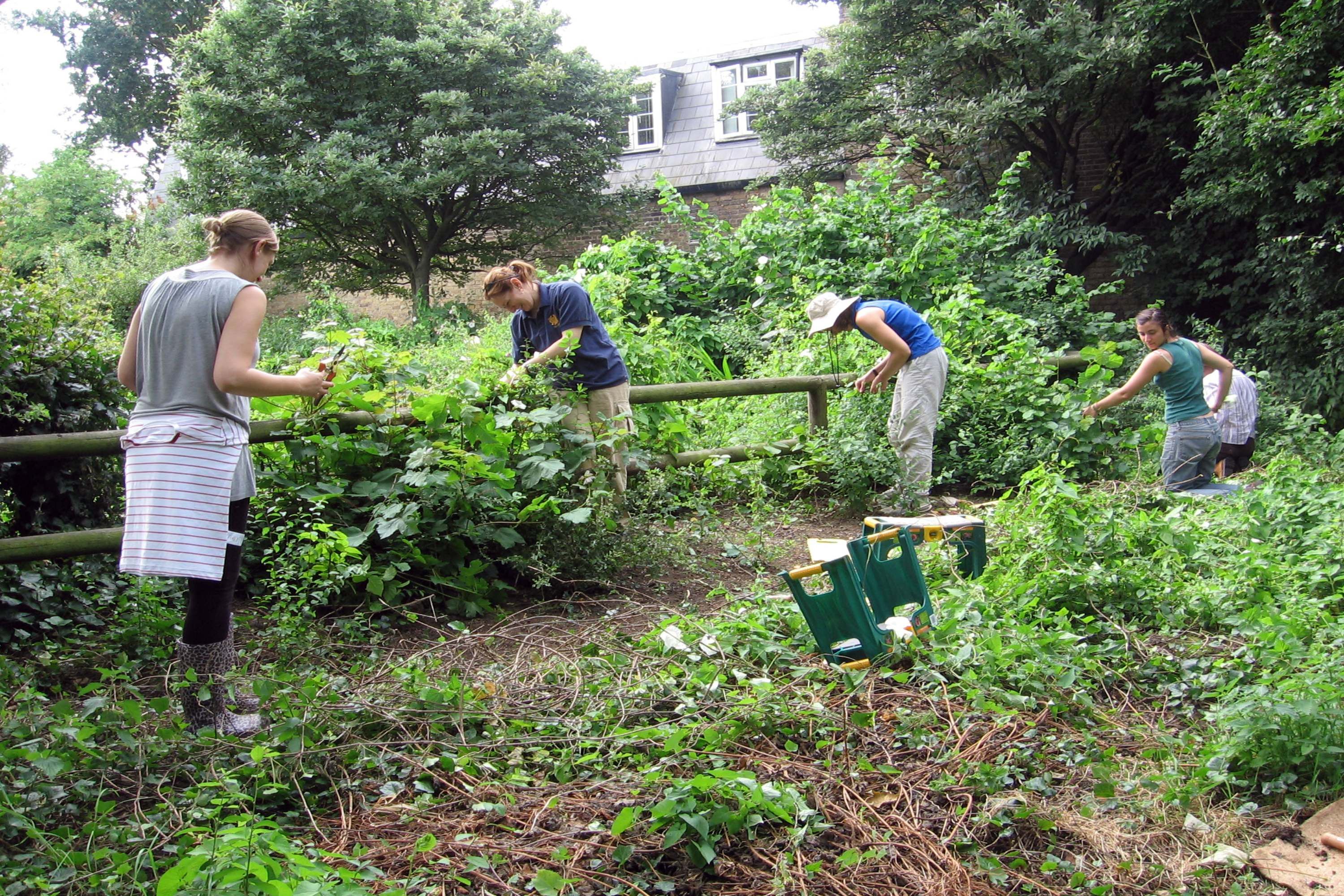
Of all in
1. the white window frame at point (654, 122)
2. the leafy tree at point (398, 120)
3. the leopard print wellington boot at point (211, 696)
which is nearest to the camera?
the leopard print wellington boot at point (211, 696)

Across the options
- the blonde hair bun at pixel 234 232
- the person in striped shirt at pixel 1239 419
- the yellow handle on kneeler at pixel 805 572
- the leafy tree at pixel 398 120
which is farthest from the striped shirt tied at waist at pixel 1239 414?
the leafy tree at pixel 398 120

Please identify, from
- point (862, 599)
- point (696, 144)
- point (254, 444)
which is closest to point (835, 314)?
point (862, 599)

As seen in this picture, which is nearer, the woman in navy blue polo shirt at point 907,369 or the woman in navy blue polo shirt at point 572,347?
the woman in navy blue polo shirt at point 572,347

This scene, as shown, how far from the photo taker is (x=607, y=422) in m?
5.45

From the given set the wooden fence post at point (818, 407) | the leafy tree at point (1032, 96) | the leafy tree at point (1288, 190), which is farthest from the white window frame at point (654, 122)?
the wooden fence post at point (818, 407)

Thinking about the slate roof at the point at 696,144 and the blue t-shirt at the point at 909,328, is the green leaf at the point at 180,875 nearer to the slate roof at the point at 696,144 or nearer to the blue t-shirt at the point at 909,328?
the blue t-shirt at the point at 909,328

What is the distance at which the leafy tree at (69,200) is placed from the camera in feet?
98.8

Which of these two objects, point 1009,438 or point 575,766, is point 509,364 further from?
point 1009,438

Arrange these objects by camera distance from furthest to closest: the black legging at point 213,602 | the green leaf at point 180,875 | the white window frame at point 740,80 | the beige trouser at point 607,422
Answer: the white window frame at point 740,80
the beige trouser at point 607,422
the black legging at point 213,602
the green leaf at point 180,875

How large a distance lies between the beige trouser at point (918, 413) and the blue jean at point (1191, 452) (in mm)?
1507

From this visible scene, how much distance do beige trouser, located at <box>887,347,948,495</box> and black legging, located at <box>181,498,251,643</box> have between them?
4.50 m

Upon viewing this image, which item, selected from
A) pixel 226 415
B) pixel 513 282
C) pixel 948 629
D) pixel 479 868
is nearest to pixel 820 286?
pixel 513 282

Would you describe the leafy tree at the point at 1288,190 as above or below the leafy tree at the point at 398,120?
below

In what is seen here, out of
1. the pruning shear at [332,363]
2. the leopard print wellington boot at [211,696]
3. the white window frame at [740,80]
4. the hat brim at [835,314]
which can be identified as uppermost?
the white window frame at [740,80]
